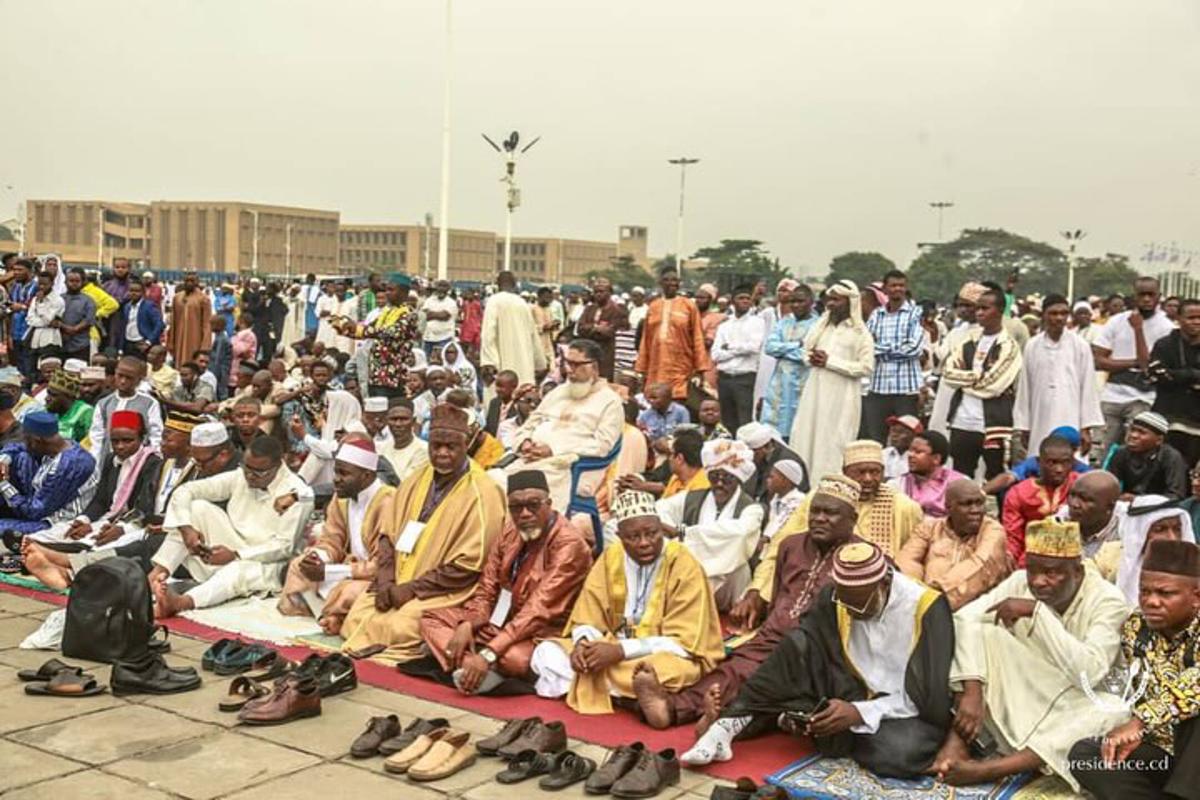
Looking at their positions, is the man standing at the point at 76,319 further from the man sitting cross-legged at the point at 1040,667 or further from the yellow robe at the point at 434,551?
the man sitting cross-legged at the point at 1040,667

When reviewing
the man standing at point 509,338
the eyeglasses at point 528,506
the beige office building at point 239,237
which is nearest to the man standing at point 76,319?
the man standing at point 509,338

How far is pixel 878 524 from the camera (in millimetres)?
6734

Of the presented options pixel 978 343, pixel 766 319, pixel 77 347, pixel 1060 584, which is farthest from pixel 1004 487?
pixel 77 347

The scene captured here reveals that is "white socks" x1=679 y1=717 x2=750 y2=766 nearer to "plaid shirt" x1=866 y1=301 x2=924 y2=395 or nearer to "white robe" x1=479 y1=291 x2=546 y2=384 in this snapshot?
"plaid shirt" x1=866 y1=301 x2=924 y2=395

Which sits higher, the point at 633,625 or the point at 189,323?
the point at 189,323

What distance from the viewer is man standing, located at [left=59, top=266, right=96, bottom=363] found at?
14.0 m

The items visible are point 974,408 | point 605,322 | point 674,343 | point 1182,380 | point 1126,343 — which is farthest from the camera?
point 605,322

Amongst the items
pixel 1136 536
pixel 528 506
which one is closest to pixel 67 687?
pixel 528 506

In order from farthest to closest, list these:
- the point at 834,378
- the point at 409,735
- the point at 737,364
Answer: the point at 737,364
the point at 834,378
the point at 409,735

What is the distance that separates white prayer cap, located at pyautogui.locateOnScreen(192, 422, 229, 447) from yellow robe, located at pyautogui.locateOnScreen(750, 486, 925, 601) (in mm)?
3446

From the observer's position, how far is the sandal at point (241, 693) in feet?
18.3

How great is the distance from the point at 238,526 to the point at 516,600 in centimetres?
228

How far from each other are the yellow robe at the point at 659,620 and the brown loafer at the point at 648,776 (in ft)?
2.53

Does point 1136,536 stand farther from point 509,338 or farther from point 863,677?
point 509,338
